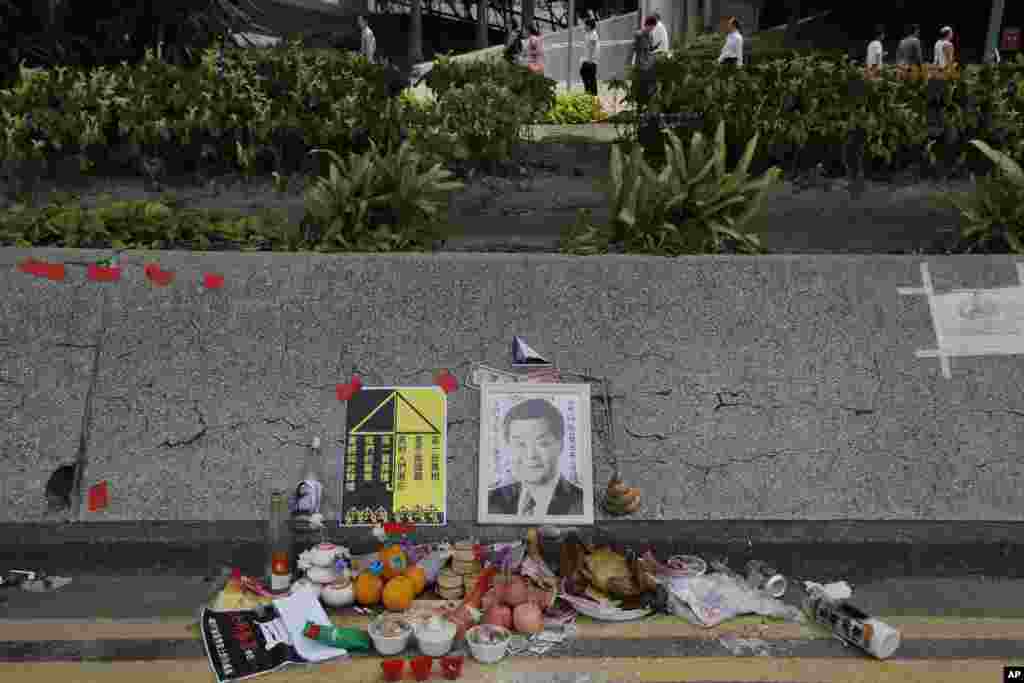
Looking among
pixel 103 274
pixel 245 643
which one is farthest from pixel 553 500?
pixel 103 274

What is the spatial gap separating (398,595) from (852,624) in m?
2.03

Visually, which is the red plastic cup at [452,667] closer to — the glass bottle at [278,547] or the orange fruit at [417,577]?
the orange fruit at [417,577]

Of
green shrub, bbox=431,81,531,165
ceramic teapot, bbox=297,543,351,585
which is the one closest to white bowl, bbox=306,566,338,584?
ceramic teapot, bbox=297,543,351,585

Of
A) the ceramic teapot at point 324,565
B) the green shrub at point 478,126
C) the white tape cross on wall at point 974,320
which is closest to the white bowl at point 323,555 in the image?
the ceramic teapot at point 324,565

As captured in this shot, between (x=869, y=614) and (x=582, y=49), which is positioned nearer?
(x=869, y=614)

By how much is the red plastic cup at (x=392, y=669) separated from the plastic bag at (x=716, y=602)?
1.34 metres

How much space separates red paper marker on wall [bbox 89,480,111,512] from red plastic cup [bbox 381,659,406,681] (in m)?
1.94

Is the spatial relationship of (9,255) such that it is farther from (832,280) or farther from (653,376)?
(832,280)

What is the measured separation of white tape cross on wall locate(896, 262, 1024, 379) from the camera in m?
5.46

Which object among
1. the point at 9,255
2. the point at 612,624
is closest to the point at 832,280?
the point at 612,624

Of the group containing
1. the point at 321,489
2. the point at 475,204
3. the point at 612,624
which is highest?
the point at 475,204

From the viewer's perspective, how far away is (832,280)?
18.5 feet

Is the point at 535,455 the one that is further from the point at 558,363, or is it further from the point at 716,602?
the point at 716,602

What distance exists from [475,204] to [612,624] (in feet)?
15.4
